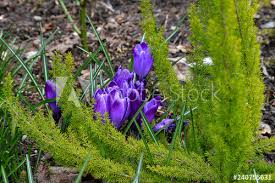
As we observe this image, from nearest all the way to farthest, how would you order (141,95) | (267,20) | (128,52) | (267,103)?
(141,95) < (267,103) < (128,52) < (267,20)

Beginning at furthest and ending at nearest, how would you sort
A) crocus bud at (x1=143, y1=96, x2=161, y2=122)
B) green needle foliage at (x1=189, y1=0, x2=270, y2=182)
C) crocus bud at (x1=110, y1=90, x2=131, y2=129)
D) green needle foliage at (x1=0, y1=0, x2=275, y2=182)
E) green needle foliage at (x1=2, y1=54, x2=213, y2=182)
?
crocus bud at (x1=143, y1=96, x2=161, y2=122) → crocus bud at (x1=110, y1=90, x2=131, y2=129) → green needle foliage at (x1=2, y1=54, x2=213, y2=182) → green needle foliage at (x1=0, y1=0, x2=275, y2=182) → green needle foliage at (x1=189, y1=0, x2=270, y2=182)

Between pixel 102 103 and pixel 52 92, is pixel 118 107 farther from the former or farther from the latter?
pixel 52 92

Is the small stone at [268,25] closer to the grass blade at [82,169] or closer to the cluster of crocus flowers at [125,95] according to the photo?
the cluster of crocus flowers at [125,95]

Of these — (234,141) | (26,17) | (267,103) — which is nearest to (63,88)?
(234,141)

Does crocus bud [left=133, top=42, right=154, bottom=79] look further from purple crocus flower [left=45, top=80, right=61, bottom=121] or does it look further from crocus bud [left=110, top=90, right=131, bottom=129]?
purple crocus flower [left=45, top=80, right=61, bottom=121]

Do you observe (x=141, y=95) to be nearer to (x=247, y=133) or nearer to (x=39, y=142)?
(x=39, y=142)

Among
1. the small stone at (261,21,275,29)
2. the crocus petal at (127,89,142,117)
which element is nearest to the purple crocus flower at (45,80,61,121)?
the crocus petal at (127,89,142,117)

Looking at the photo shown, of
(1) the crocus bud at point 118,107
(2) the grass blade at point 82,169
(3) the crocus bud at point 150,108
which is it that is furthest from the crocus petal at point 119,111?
(2) the grass blade at point 82,169
